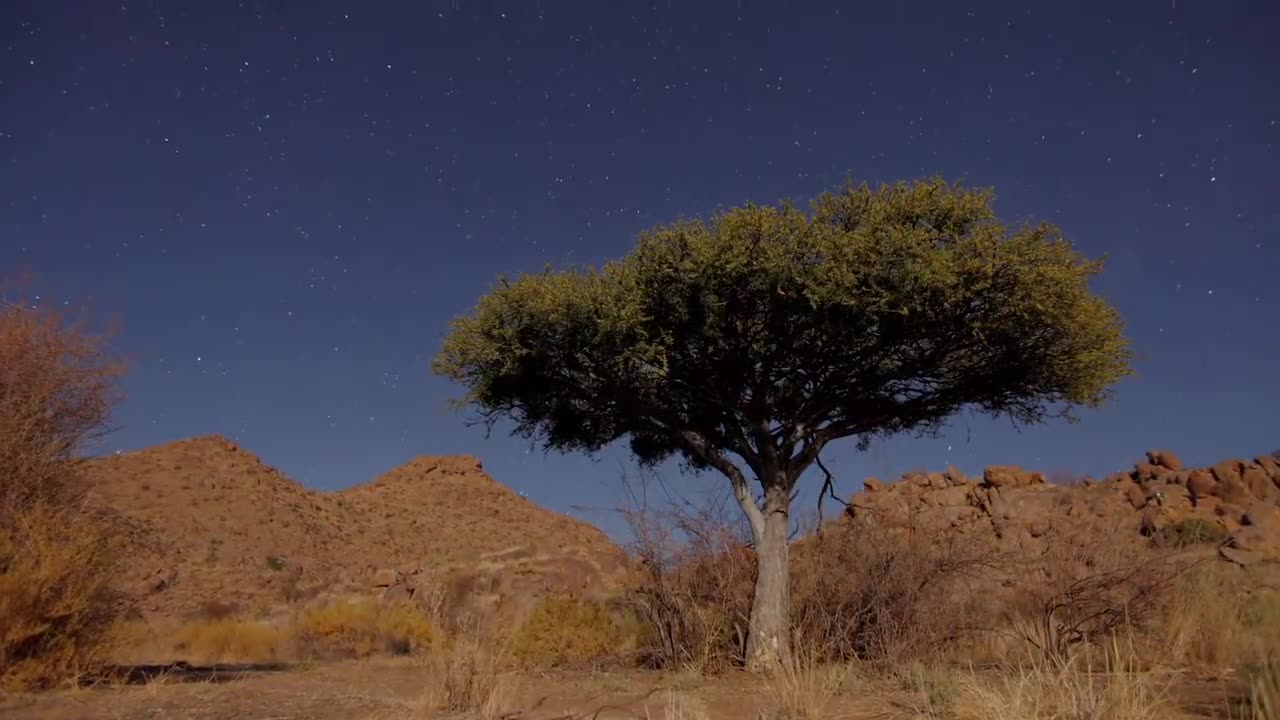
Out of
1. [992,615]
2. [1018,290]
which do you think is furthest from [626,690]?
[1018,290]

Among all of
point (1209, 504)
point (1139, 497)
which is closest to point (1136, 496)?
point (1139, 497)

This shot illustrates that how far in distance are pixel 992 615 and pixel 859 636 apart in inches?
100.0

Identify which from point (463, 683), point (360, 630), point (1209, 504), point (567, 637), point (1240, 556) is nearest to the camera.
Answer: point (463, 683)

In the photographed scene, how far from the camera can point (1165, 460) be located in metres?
40.4

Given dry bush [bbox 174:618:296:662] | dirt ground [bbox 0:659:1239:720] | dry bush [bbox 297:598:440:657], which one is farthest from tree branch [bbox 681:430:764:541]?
dry bush [bbox 174:618:296:662]

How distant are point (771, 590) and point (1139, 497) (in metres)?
28.5

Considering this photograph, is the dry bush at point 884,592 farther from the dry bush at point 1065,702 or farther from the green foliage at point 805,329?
the dry bush at point 1065,702

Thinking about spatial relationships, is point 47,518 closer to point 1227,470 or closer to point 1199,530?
point 1199,530

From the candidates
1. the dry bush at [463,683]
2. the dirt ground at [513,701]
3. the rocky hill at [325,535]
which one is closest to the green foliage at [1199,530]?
the rocky hill at [325,535]

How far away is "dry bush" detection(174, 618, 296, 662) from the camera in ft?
76.7

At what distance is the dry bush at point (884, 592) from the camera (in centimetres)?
1493

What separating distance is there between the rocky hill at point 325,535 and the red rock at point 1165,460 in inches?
954

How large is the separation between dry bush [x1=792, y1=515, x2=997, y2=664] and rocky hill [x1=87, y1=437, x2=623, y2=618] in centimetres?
1068

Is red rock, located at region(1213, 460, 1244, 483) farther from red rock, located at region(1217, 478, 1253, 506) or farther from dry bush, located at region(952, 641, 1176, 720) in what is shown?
dry bush, located at region(952, 641, 1176, 720)
